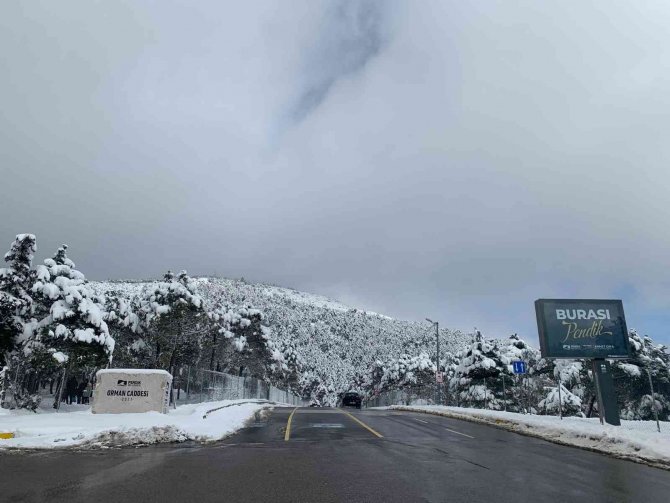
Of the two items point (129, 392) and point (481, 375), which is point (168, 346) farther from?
point (481, 375)

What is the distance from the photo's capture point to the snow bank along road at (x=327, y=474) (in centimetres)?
744

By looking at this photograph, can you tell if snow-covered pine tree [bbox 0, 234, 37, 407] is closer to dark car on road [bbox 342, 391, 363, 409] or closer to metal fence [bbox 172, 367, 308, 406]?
metal fence [bbox 172, 367, 308, 406]

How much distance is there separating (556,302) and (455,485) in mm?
17875

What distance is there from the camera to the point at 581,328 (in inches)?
920

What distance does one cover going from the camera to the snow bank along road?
24.4 feet

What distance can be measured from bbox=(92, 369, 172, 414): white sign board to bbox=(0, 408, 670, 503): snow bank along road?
629 cm

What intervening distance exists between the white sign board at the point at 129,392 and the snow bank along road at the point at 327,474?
629 cm

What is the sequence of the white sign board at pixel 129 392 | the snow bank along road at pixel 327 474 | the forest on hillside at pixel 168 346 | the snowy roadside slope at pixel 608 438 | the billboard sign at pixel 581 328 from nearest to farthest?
the snow bank along road at pixel 327 474 → the snowy roadside slope at pixel 608 438 → the white sign board at pixel 129 392 → the billboard sign at pixel 581 328 → the forest on hillside at pixel 168 346

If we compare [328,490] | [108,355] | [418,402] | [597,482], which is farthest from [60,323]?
[418,402]

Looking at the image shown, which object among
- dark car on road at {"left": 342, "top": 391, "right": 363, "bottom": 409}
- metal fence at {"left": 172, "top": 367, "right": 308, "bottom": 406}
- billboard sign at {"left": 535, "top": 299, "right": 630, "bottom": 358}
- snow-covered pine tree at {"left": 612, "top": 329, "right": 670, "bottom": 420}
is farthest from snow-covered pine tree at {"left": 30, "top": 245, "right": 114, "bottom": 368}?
snow-covered pine tree at {"left": 612, "top": 329, "right": 670, "bottom": 420}

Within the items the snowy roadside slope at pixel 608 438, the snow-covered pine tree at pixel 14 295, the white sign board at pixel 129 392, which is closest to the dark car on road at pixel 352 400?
the snowy roadside slope at pixel 608 438

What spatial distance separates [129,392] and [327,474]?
1260cm

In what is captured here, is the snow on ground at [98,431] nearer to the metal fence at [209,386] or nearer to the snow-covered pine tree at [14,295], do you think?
the snow-covered pine tree at [14,295]

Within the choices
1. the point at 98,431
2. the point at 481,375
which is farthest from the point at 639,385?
the point at 98,431
